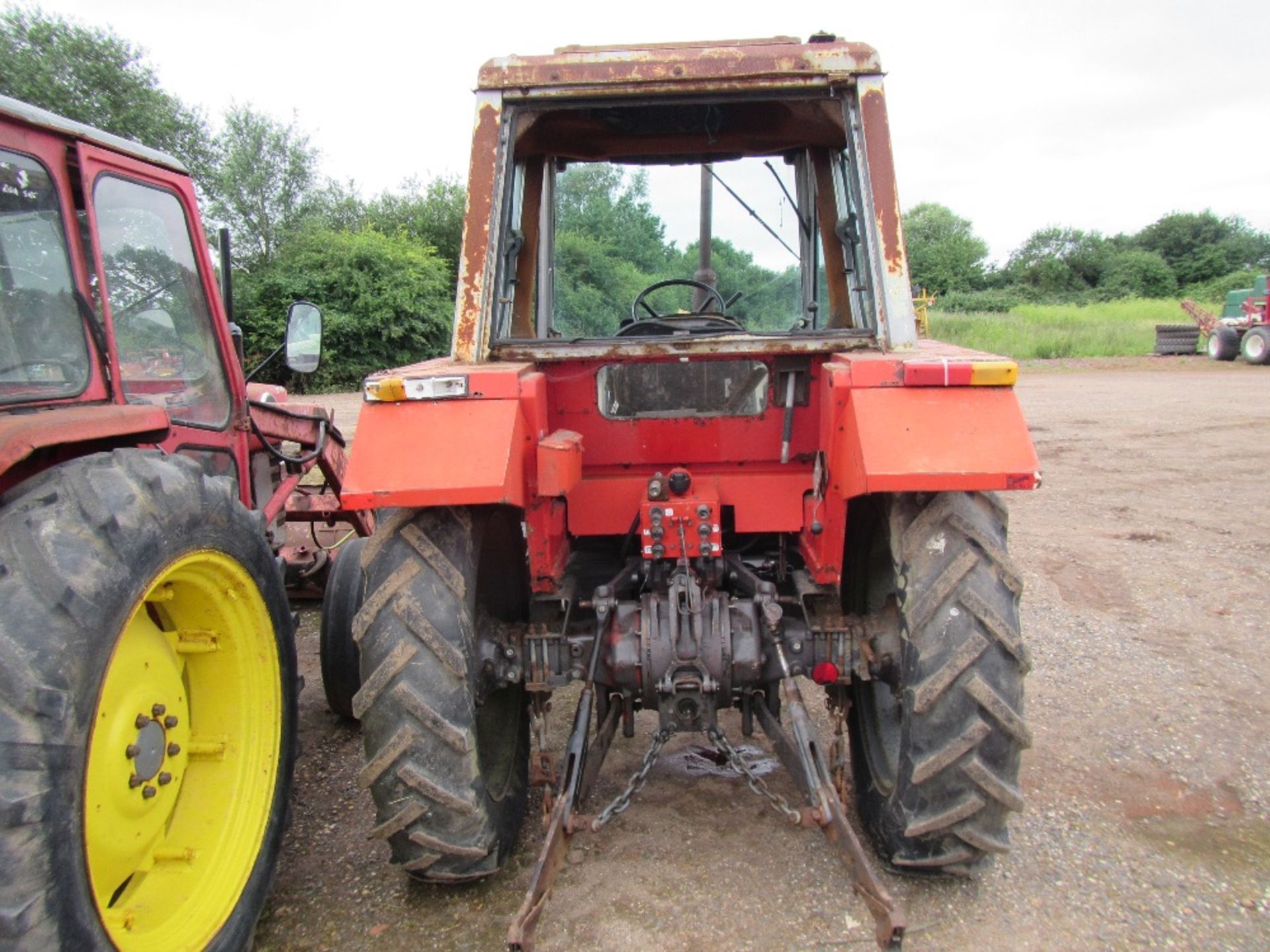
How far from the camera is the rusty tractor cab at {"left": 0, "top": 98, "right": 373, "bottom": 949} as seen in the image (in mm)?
1651

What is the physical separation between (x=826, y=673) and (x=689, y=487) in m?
0.71

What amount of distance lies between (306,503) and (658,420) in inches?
101

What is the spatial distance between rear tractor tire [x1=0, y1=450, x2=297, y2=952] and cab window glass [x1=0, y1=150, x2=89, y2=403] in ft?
1.59

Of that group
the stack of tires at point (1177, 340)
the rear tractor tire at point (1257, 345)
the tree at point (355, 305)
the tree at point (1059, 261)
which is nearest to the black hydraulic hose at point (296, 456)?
the tree at point (355, 305)

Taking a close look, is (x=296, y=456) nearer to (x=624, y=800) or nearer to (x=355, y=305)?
(x=624, y=800)

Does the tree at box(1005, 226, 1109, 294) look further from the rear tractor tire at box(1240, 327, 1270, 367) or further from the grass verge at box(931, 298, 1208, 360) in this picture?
the rear tractor tire at box(1240, 327, 1270, 367)

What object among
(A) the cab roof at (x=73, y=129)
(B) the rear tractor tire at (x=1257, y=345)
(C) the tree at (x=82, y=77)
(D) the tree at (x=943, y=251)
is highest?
(C) the tree at (x=82, y=77)

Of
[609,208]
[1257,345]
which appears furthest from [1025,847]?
[1257,345]

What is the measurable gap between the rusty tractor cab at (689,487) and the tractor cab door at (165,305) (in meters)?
0.91

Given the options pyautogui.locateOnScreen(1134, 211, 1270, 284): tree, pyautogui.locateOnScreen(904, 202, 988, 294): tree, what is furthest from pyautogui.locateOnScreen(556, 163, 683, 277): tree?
pyautogui.locateOnScreen(1134, 211, 1270, 284): tree

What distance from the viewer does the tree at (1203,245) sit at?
149ft

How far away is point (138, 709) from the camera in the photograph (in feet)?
7.14

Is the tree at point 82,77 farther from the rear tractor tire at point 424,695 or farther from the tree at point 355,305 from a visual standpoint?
the rear tractor tire at point 424,695

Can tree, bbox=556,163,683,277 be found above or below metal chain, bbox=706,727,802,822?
above
